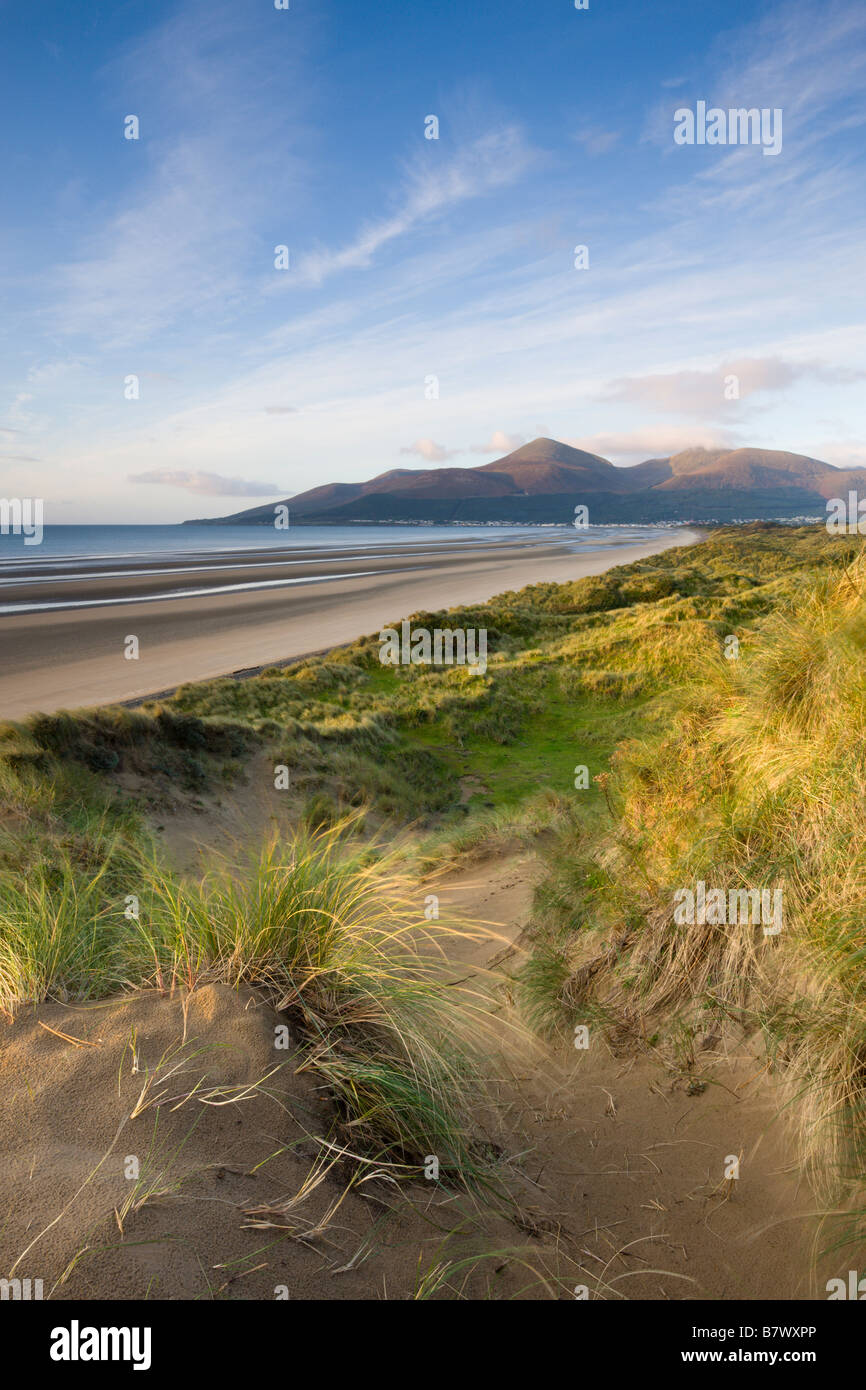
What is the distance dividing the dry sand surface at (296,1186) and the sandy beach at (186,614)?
10.1 meters

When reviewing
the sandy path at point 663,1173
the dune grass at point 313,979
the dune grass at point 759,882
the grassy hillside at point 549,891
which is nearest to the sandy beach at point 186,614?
the grassy hillside at point 549,891

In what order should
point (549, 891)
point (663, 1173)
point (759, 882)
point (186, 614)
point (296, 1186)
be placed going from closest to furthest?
1. point (296, 1186)
2. point (663, 1173)
3. point (759, 882)
4. point (549, 891)
5. point (186, 614)

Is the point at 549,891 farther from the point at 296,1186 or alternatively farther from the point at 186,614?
the point at 186,614

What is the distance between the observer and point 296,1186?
8.21ft

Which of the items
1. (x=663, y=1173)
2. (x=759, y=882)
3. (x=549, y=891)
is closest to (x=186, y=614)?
(x=549, y=891)

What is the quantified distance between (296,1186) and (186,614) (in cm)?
2826

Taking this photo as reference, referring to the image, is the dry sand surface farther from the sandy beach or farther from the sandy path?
the sandy beach

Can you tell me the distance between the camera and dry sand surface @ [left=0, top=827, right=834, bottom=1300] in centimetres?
218

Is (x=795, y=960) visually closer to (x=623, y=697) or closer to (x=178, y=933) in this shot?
(x=178, y=933)

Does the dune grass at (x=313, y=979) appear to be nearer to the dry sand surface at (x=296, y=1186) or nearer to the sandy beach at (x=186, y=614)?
the dry sand surface at (x=296, y=1186)

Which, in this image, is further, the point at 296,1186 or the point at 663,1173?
the point at 663,1173

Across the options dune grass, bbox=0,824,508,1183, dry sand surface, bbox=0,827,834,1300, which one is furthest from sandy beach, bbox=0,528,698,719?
dry sand surface, bbox=0,827,834,1300
